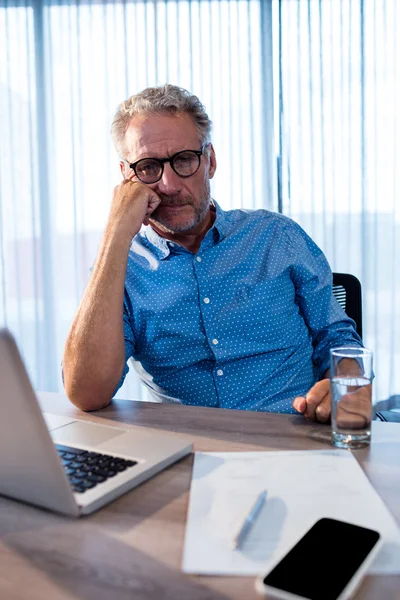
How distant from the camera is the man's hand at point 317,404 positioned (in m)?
1.00

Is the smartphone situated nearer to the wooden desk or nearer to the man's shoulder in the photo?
the wooden desk

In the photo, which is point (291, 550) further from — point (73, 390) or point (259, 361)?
point (259, 361)

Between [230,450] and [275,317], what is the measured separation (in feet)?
2.18

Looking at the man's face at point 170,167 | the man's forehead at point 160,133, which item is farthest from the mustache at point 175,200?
the man's forehead at point 160,133

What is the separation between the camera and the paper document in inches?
22.5

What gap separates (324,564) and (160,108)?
4.22 feet

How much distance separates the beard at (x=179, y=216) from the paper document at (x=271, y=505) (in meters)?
0.80

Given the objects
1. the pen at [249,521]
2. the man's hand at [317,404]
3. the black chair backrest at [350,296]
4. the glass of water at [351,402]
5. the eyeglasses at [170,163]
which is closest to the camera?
the pen at [249,521]

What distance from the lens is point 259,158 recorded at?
323cm

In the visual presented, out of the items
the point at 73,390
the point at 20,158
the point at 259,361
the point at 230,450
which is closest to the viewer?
the point at 230,450

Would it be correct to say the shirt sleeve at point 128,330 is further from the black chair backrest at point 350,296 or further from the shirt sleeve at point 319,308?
the black chair backrest at point 350,296

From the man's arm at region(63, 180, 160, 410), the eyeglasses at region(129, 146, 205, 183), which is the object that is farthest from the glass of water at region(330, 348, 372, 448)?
the eyeglasses at region(129, 146, 205, 183)

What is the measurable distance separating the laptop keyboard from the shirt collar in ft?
2.65

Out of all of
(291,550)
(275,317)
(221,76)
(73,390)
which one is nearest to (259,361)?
(275,317)
